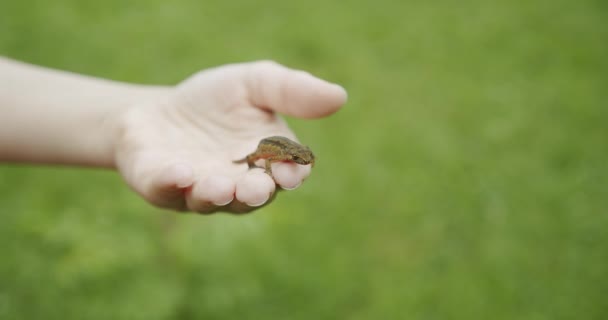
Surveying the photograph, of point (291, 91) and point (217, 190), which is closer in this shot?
point (217, 190)

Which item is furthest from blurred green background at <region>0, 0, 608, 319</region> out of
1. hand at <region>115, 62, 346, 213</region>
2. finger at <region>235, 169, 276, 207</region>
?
finger at <region>235, 169, 276, 207</region>

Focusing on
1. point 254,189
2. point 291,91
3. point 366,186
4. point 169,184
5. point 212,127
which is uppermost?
point 366,186

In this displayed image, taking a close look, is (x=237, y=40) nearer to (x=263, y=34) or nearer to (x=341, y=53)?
(x=263, y=34)

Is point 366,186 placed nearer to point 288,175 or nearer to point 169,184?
point 288,175

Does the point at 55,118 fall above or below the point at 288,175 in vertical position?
above

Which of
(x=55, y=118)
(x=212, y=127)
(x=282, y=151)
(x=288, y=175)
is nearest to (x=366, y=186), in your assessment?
(x=212, y=127)

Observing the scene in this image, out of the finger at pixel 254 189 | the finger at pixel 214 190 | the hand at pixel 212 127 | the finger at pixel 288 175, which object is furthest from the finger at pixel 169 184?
the finger at pixel 288 175

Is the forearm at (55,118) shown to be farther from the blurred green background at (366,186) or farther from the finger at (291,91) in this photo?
the blurred green background at (366,186)
